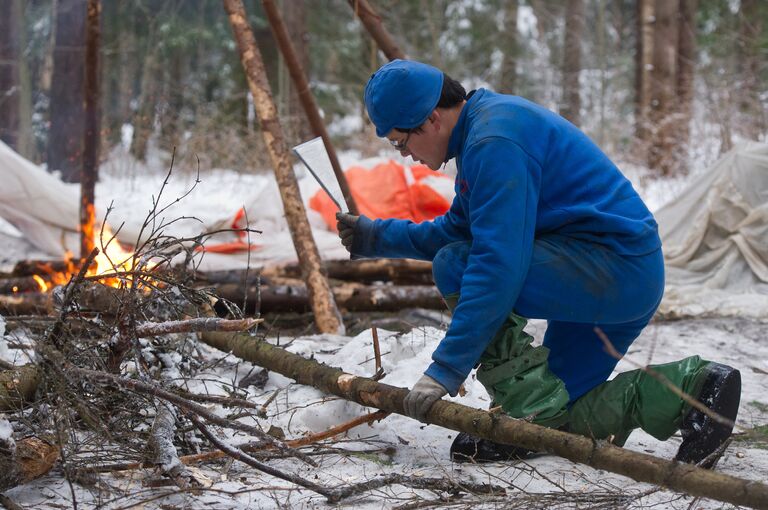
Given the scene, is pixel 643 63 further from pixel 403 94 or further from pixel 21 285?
pixel 403 94

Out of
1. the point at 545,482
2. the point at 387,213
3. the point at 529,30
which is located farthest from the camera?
the point at 529,30

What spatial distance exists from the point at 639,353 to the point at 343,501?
8.66 feet

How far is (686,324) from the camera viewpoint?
5566mm

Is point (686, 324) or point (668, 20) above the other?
point (668, 20)

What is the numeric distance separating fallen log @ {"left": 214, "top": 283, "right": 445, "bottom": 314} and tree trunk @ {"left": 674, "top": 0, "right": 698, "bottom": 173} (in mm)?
7455

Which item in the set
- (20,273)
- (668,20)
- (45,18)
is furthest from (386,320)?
(45,18)

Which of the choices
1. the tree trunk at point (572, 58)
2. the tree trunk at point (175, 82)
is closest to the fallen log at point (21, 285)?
the tree trunk at point (175, 82)

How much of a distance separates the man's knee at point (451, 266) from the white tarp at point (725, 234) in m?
3.68

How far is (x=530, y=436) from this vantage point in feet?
8.04

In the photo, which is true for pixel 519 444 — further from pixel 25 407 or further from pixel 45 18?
pixel 45 18

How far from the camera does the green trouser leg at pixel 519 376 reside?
275 cm

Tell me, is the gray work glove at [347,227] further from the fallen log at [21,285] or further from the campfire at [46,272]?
the fallen log at [21,285]

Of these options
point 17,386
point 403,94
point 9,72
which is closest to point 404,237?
point 403,94

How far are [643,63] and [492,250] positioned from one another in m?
13.7
